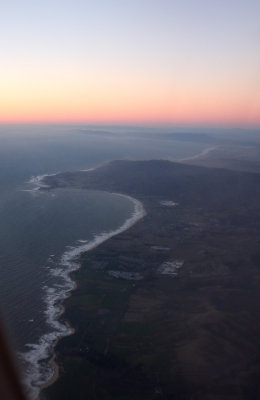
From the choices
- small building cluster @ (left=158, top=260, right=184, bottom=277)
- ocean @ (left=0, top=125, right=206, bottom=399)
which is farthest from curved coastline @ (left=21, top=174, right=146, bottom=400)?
small building cluster @ (left=158, top=260, right=184, bottom=277)

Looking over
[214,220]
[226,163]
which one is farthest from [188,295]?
[226,163]

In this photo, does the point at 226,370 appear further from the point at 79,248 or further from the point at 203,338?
the point at 79,248

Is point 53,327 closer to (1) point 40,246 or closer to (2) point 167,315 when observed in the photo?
(2) point 167,315

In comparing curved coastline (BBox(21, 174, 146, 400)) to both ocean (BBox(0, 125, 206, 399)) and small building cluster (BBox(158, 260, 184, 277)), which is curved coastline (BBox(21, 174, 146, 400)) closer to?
ocean (BBox(0, 125, 206, 399))

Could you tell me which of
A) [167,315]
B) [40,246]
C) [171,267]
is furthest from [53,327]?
[40,246]

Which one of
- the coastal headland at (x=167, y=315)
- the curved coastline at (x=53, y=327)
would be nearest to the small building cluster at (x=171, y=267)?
the coastal headland at (x=167, y=315)
